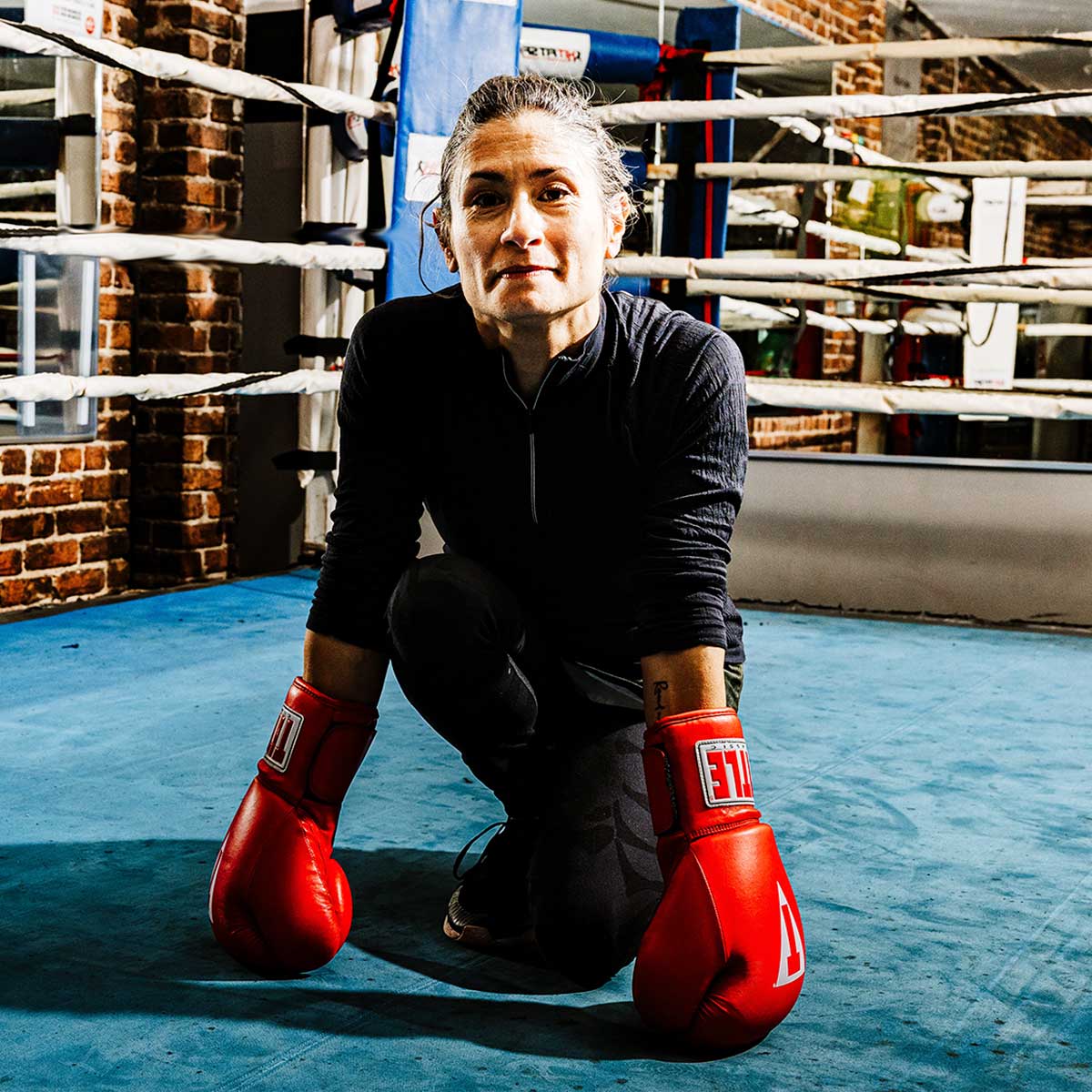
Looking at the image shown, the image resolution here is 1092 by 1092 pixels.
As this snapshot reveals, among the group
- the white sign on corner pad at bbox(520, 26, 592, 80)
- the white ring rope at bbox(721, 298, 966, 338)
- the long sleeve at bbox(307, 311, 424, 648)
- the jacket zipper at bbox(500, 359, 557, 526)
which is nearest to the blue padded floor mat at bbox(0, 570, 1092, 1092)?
the long sleeve at bbox(307, 311, 424, 648)

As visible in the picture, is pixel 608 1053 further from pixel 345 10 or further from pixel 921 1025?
pixel 345 10

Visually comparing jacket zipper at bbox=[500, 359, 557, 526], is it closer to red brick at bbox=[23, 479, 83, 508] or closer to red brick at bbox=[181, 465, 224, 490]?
red brick at bbox=[23, 479, 83, 508]

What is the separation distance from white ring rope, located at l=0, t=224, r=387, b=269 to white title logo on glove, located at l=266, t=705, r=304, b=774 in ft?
4.83

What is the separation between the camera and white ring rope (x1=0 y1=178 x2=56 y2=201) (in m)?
3.03

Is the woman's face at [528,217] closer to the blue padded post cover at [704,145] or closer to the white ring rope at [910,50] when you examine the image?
the white ring rope at [910,50]

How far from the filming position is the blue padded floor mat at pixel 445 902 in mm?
1146

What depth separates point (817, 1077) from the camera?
3.70 ft

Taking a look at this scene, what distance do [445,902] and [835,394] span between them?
194 cm

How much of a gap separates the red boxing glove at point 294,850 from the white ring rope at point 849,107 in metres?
1.96

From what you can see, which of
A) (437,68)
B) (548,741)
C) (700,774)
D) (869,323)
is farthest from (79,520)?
(869,323)

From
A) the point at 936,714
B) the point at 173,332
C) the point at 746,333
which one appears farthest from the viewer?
the point at 746,333

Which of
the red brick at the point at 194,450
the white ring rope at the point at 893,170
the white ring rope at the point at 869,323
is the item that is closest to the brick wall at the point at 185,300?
the red brick at the point at 194,450

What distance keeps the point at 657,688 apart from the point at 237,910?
Answer: 1.36 feet

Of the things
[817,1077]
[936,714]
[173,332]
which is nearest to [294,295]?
[173,332]
